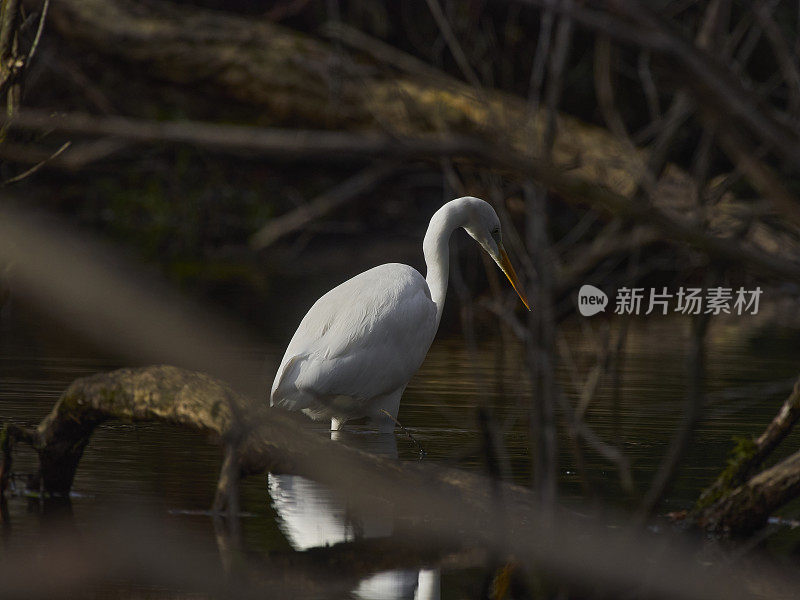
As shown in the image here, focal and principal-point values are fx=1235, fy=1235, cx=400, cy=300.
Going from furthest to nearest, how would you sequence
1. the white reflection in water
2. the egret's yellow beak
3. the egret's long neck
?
the egret's yellow beak, the egret's long neck, the white reflection in water

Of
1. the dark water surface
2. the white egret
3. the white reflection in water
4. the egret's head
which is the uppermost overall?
the egret's head

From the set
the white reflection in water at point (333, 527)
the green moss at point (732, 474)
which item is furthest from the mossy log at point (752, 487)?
the white reflection in water at point (333, 527)

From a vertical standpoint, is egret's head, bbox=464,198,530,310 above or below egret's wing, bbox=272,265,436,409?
above

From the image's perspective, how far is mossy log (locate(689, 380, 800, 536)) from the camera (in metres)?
3.74

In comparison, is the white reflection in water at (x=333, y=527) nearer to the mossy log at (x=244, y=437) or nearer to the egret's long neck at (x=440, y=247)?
the mossy log at (x=244, y=437)

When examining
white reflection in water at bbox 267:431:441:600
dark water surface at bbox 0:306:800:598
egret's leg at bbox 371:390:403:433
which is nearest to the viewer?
white reflection in water at bbox 267:431:441:600

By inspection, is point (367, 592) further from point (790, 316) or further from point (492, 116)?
point (790, 316)

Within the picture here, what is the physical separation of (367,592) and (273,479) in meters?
1.52

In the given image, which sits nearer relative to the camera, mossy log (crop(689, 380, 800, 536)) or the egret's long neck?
mossy log (crop(689, 380, 800, 536))

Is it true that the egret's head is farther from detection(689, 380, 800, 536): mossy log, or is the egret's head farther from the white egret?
detection(689, 380, 800, 536): mossy log

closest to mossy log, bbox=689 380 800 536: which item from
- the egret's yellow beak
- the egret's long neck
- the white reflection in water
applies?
the white reflection in water

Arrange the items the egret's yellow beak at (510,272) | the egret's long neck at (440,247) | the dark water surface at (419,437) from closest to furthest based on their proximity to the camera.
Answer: the dark water surface at (419,437) → the egret's long neck at (440,247) → the egret's yellow beak at (510,272)

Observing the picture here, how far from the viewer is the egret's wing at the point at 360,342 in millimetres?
5312

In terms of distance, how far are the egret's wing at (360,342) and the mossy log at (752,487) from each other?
1893mm
